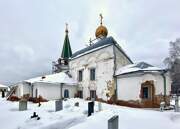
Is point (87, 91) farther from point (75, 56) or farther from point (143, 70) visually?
point (143, 70)

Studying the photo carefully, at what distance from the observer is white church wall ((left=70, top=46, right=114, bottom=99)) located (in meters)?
25.9

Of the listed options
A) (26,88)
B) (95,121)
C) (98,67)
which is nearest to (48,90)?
(26,88)

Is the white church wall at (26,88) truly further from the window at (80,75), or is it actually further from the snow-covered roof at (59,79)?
the window at (80,75)

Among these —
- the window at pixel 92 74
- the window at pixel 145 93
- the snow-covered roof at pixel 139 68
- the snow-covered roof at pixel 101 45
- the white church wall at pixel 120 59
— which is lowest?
the window at pixel 145 93

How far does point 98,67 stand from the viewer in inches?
1075

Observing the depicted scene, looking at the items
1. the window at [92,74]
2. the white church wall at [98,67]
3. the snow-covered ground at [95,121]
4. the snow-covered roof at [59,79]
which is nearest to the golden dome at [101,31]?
the white church wall at [98,67]

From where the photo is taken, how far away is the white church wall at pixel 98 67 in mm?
25891

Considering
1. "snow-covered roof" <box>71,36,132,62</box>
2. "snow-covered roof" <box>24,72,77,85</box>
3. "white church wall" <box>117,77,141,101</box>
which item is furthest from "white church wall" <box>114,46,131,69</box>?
"snow-covered roof" <box>24,72,77,85</box>

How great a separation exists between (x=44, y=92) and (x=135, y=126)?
19929 millimetres

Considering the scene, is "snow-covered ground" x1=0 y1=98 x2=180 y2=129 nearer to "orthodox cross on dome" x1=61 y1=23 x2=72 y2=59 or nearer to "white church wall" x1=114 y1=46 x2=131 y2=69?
"white church wall" x1=114 y1=46 x2=131 y2=69

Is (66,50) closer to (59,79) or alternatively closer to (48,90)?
(59,79)

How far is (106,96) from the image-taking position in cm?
2583

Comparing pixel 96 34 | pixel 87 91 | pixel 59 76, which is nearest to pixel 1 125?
pixel 87 91

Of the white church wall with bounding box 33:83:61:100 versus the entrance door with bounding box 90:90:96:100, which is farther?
the white church wall with bounding box 33:83:61:100
